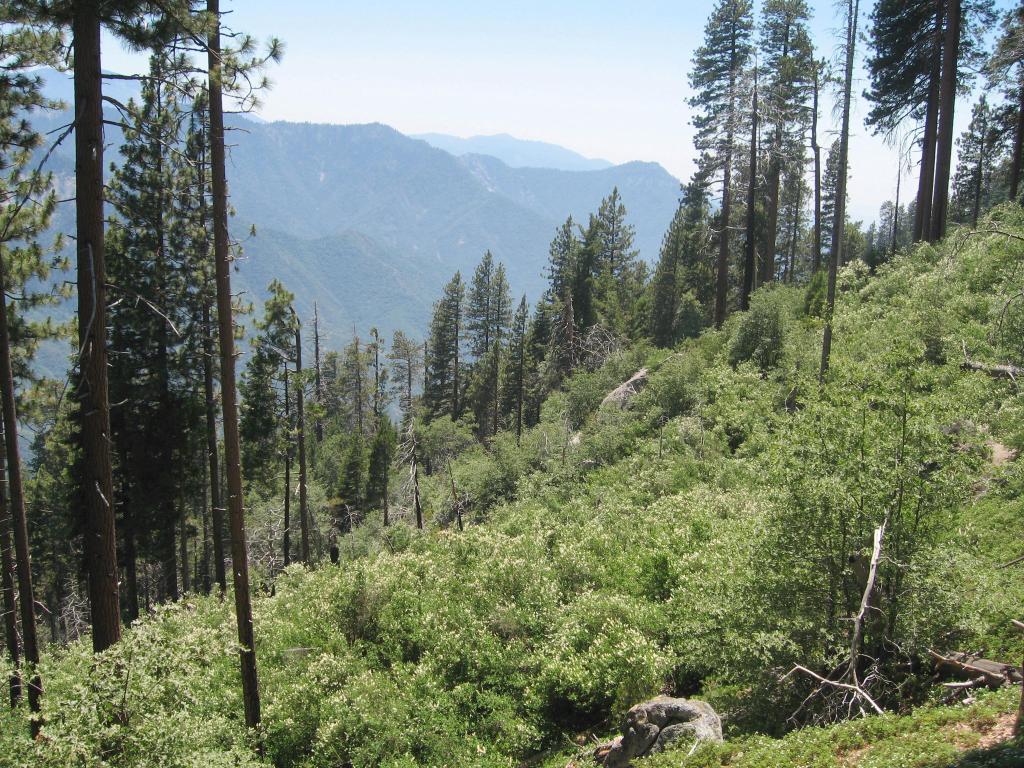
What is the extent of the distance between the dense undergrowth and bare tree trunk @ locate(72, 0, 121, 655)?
2.43 ft

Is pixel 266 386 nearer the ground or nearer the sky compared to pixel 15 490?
nearer the sky

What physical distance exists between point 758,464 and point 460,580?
7174mm

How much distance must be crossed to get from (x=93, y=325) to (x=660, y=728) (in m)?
7.77

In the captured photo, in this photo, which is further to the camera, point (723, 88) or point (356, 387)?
point (356, 387)

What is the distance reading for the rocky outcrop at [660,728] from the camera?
289 inches

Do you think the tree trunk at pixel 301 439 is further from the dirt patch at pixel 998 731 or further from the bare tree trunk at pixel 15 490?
the dirt patch at pixel 998 731

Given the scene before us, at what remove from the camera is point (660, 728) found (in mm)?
7629

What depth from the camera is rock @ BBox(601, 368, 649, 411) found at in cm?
2755

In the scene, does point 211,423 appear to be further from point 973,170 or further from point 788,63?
point 973,170

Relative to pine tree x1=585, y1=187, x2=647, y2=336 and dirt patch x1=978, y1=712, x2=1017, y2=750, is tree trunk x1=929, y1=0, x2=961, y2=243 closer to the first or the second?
dirt patch x1=978, y1=712, x2=1017, y2=750

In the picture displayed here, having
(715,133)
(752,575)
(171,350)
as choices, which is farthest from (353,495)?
(752,575)

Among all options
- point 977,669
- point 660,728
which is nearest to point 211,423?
point 660,728

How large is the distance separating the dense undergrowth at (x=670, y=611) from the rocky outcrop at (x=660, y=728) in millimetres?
426

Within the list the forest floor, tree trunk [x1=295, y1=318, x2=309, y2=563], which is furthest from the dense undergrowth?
tree trunk [x1=295, y1=318, x2=309, y2=563]
